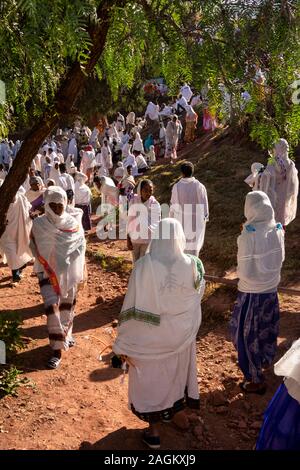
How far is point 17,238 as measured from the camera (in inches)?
297

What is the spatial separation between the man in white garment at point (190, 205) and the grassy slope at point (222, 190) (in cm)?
145

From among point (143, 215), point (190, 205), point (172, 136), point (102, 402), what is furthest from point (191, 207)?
point (172, 136)

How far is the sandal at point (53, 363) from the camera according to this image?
15.7 ft

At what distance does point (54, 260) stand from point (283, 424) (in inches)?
130

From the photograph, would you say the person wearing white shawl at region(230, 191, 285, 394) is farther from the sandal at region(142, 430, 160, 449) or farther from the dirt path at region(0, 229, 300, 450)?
the sandal at region(142, 430, 160, 449)

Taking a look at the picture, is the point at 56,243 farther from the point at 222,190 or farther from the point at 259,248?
the point at 222,190

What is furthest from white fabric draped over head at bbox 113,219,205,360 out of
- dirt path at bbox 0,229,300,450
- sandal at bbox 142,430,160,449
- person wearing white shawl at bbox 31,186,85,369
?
person wearing white shawl at bbox 31,186,85,369

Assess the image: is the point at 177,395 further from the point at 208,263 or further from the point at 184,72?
the point at 208,263

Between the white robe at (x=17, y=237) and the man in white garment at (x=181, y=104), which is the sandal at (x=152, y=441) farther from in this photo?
the man in white garment at (x=181, y=104)

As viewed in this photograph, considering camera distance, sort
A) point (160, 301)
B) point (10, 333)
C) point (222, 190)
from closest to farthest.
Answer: point (160, 301), point (10, 333), point (222, 190)

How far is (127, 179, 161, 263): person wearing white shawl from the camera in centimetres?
620
